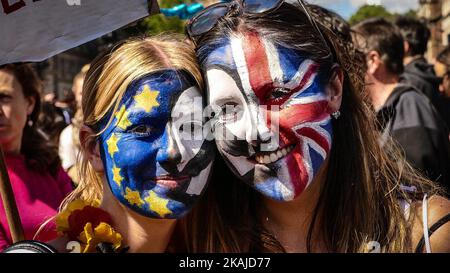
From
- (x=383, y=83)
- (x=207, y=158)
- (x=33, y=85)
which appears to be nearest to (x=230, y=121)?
(x=207, y=158)

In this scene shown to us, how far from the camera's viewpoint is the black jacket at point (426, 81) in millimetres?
4934

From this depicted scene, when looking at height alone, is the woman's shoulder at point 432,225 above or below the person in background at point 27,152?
below

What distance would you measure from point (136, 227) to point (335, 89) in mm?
802

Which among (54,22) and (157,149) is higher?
(54,22)

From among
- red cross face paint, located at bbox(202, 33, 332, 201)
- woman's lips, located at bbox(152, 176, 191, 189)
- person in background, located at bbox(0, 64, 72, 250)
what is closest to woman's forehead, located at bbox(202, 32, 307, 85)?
red cross face paint, located at bbox(202, 33, 332, 201)

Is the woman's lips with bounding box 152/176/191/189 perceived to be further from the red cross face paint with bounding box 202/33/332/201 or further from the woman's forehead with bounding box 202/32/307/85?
the woman's forehead with bounding box 202/32/307/85

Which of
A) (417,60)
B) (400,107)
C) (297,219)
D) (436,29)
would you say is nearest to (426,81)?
(417,60)

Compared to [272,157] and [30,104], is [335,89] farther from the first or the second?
[30,104]

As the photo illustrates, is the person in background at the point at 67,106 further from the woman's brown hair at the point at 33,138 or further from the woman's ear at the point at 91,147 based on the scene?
the woman's ear at the point at 91,147

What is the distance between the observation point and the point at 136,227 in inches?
82.9

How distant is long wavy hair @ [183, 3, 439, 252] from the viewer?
211 cm

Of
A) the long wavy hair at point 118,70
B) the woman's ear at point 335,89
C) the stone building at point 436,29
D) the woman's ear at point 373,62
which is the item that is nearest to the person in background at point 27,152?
the long wavy hair at point 118,70

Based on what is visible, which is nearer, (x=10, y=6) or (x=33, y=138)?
(x=10, y=6)
